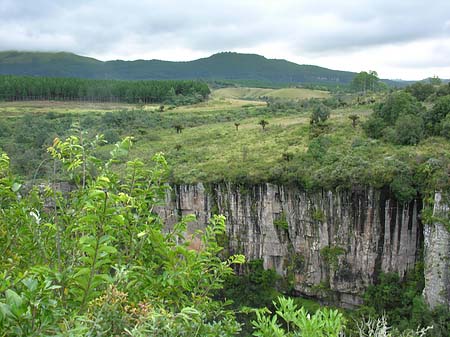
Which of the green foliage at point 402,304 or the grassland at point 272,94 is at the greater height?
the grassland at point 272,94

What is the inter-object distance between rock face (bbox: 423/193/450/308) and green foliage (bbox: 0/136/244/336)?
1748 cm

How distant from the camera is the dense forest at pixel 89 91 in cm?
7688

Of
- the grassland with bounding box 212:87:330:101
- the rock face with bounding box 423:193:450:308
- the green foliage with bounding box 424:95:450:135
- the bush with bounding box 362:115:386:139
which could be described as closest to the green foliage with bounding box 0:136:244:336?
the rock face with bounding box 423:193:450:308

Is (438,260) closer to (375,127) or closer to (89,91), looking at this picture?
(375,127)

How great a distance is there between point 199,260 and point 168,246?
0.41 m

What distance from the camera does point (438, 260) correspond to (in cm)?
2005

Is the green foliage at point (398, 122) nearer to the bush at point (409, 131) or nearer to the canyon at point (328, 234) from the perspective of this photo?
the bush at point (409, 131)

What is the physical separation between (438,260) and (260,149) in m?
15.8

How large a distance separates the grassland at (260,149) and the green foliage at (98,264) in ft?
27.5

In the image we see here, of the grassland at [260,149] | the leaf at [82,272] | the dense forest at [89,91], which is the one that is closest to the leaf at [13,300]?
the leaf at [82,272]

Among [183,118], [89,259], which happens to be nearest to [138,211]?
[89,259]

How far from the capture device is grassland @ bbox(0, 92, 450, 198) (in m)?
23.2

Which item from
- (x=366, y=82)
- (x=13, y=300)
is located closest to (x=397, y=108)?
(x=13, y=300)

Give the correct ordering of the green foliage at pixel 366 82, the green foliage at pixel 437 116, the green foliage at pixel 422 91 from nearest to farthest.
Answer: the green foliage at pixel 437 116 < the green foliage at pixel 422 91 < the green foliage at pixel 366 82
